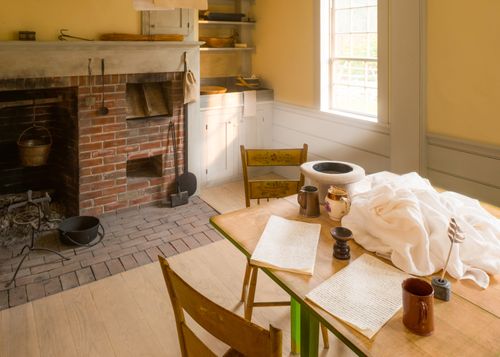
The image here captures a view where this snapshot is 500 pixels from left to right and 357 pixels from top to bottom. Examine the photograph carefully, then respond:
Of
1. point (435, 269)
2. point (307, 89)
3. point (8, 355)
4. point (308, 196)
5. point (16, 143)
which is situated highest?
point (307, 89)

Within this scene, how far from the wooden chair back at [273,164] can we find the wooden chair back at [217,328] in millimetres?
1257

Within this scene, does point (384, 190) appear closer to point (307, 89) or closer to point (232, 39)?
point (307, 89)

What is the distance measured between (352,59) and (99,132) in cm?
253

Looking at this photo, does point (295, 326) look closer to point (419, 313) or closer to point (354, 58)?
point (419, 313)

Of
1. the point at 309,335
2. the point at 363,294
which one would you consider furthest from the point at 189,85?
the point at 363,294

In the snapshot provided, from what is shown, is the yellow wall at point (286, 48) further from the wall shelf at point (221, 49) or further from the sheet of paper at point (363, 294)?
the sheet of paper at point (363, 294)

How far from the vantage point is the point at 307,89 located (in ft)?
14.7

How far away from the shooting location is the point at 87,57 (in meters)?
3.56

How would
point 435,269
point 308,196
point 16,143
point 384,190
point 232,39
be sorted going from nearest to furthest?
1. point 435,269
2. point 384,190
3. point 308,196
4. point 16,143
5. point 232,39

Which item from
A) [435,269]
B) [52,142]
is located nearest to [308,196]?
[435,269]

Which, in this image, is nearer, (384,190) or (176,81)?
(384,190)

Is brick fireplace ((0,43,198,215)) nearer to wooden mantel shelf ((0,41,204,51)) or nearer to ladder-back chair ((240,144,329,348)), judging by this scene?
wooden mantel shelf ((0,41,204,51))

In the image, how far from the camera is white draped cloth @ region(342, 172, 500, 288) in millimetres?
1419

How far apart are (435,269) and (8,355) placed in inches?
86.8
